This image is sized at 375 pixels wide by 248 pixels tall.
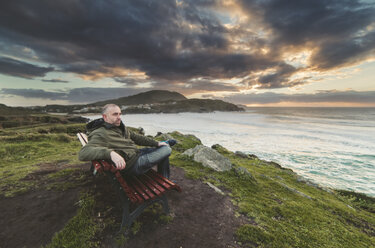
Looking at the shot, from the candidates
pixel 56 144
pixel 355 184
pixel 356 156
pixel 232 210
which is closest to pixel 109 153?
pixel 232 210

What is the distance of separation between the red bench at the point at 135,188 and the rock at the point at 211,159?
13.1ft

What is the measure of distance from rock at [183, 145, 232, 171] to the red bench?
3.99m

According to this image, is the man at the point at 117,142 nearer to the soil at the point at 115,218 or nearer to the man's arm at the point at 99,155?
the man's arm at the point at 99,155

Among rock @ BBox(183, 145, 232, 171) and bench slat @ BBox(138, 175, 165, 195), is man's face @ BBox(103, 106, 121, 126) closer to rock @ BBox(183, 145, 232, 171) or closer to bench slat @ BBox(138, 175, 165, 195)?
bench slat @ BBox(138, 175, 165, 195)

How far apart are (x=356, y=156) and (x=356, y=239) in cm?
1895

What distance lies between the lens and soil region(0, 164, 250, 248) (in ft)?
10.0

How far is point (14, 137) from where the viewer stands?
1050 cm

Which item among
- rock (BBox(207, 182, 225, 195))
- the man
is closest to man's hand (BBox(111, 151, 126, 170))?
the man

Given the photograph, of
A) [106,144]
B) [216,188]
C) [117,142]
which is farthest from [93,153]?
[216,188]

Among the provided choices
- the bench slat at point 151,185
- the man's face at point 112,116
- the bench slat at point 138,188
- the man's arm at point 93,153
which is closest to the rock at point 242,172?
the bench slat at point 151,185

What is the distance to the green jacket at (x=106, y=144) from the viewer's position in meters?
3.10

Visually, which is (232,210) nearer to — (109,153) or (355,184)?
(109,153)

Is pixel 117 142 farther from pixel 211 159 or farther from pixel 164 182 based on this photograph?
pixel 211 159

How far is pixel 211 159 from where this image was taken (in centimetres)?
780
